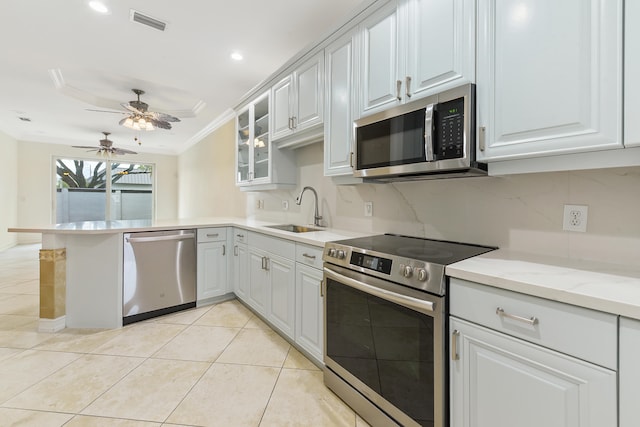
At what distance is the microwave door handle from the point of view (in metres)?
1.42

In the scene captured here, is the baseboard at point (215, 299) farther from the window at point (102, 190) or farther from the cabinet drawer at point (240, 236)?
the window at point (102, 190)

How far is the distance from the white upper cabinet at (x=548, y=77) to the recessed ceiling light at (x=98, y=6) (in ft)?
8.59

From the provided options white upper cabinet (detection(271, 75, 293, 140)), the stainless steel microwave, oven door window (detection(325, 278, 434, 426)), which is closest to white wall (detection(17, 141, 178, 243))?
white upper cabinet (detection(271, 75, 293, 140))

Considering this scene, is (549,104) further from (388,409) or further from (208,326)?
(208,326)

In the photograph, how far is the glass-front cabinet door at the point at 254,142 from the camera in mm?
3168

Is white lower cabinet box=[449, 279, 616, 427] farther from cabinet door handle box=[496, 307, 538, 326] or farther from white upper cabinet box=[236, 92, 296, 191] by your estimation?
white upper cabinet box=[236, 92, 296, 191]

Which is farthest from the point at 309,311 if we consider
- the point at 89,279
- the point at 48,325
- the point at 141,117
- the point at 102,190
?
the point at 102,190

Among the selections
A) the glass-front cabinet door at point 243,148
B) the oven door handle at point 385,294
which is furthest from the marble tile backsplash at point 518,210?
the glass-front cabinet door at point 243,148

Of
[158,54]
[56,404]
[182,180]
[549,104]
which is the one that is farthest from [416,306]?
[182,180]

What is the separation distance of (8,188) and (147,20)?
6.83 m

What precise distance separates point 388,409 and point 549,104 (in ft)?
4.99

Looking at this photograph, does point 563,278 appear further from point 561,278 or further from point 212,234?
point 212,234

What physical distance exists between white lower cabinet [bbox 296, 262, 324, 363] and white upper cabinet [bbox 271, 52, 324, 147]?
3.90ft

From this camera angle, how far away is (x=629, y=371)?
780 mm
